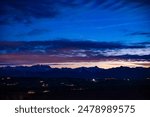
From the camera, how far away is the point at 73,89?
2250 mm

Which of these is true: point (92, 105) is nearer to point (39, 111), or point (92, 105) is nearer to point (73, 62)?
point (39, 111)

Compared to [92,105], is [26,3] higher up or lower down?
higher up

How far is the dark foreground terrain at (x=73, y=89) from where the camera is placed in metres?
2.13

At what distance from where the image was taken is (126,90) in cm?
229

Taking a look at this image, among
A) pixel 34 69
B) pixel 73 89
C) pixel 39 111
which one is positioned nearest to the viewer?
pixel 39 111

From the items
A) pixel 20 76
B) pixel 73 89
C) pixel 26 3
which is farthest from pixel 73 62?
pixel 26 3

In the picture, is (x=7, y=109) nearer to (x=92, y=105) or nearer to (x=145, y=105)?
(x=92, y=105)

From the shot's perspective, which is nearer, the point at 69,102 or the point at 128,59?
the point at 69,102

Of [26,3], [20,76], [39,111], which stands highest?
[26,3]

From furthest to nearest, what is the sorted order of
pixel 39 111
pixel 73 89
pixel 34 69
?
pixel 34 69
pixel 73 89
pixel 39 111

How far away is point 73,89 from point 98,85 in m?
0.21

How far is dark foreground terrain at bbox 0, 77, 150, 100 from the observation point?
2129 millimetres

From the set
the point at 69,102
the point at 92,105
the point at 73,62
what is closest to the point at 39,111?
the point at 69,102

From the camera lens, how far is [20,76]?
236 cm
